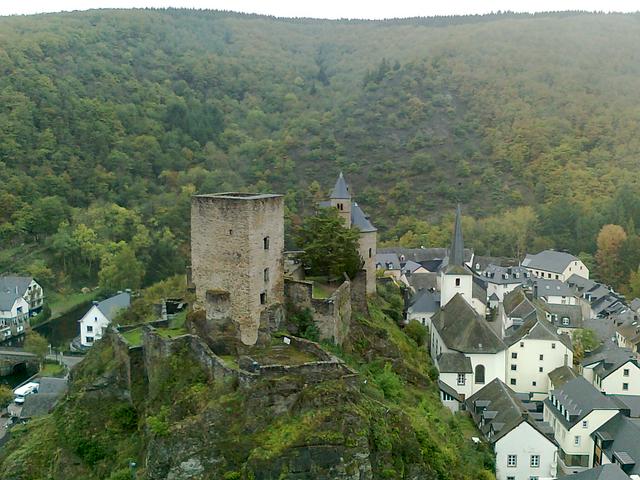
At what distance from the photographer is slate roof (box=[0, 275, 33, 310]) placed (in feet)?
193

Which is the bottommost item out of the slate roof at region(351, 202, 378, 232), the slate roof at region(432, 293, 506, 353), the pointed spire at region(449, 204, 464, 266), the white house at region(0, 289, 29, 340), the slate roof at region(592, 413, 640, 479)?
the white house at region(0, 289, 29, 340)

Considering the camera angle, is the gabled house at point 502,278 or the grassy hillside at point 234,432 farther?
the gabled house at point 502,278

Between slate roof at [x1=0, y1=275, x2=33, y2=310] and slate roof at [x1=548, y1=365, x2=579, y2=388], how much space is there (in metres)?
44.9

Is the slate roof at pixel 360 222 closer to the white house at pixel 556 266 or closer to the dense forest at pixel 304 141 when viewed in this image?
the dense forest at pixel 304 141

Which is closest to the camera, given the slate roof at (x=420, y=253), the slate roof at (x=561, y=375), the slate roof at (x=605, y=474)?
the slate roof at (x=605, y=474)

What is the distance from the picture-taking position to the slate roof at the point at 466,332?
37156 mm

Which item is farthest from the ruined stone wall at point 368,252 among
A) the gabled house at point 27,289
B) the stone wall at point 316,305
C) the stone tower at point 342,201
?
the gabled house at point 27,289

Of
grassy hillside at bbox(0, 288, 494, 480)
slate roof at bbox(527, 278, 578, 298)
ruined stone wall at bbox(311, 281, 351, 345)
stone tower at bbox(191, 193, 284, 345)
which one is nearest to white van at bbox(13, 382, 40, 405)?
grassy hillside at bbox(0, 288, 494, 480)

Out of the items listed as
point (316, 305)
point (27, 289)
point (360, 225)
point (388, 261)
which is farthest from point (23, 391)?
point (388, 261)

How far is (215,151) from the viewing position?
10500 centimetres

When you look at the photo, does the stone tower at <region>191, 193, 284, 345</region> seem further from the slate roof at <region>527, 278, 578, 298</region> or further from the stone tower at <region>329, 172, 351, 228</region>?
the slate roof at <region>527, 278, 578, 298</region>

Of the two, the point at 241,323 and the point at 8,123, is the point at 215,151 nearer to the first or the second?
the point at 8,123

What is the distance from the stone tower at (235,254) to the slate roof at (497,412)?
1265 centimetres

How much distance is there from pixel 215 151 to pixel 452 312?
7045 cm
